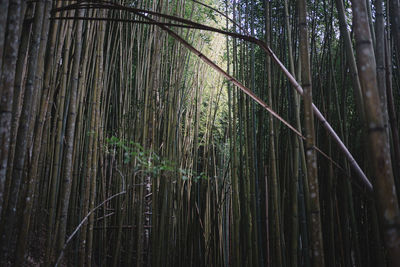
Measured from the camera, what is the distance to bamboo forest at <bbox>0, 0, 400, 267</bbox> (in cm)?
79

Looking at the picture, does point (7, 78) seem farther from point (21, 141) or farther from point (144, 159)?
point (144, 159)

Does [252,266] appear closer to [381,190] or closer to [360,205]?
[360,205]

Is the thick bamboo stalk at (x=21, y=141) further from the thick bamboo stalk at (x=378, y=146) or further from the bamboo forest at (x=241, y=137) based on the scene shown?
the thick bamboo stalk at (x=378, y=146)

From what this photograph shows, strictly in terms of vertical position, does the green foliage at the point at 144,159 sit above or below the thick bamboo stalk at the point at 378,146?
above

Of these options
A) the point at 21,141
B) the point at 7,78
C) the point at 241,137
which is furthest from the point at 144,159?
the point at 7,78

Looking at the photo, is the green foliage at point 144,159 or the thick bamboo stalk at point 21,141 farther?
the green foliage at point 144,159

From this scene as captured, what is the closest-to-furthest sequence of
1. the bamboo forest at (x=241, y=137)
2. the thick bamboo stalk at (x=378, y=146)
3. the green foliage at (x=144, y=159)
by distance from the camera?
the thick bamboo stalk at (x=378, y=146) < the bamboo forest at (x=241, y=137) < the green foliage at (x=144, y=159)

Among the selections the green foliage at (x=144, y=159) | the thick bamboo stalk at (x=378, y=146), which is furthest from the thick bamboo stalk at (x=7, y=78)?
the green foliage at (x=144, y=159)

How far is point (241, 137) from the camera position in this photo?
92.6 inches

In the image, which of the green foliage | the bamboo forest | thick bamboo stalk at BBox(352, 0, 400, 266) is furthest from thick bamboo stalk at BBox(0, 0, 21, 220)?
the green foliage

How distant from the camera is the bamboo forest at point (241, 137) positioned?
787 millimetres

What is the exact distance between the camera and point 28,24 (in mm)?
973

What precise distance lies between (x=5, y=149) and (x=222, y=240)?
281cm

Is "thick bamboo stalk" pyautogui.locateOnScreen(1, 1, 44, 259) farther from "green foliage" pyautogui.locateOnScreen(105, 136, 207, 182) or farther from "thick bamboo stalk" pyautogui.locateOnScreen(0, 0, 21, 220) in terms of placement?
"green foliage" pyautogui.locateOnScreen(105, 136, 207, 182)
